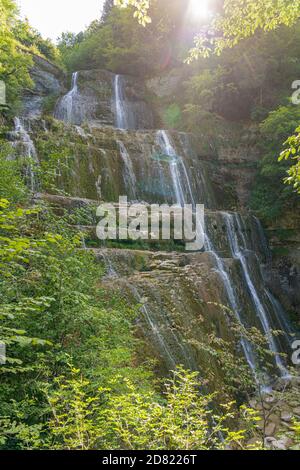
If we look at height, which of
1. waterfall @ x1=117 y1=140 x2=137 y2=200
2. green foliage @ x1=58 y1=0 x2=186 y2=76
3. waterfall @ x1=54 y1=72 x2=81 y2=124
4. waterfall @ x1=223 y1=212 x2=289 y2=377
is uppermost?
green foliage @ x1=58 y1=0 x2=186 y2=76

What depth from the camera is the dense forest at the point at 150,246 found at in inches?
118

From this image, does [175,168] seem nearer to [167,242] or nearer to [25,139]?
[167,242]

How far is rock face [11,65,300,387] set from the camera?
6.46m

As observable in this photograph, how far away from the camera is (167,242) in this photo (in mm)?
9305

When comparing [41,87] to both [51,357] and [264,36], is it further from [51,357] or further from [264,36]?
[51,357]

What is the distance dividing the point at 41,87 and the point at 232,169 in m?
11.7

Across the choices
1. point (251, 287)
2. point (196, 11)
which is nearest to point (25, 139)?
point (251, 287)

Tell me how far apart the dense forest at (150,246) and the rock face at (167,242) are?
0.20ft

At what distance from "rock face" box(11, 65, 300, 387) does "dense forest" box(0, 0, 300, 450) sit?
6 centimetres

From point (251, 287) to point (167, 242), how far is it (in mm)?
3160

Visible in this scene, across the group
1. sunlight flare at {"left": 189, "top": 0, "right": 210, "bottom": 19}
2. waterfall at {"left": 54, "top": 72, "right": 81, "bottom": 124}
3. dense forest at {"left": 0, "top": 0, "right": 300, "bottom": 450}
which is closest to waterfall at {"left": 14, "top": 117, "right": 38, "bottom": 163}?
dense forest at {"left": 0, "top": 0, "right": 300, "bottom": 450}

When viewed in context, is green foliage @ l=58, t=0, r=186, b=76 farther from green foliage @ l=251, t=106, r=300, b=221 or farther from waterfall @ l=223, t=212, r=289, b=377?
waterfall @ l=223, t=212, r=289, b=377

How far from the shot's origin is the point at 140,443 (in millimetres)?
2299

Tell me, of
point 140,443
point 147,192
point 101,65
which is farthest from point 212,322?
point 101,65
